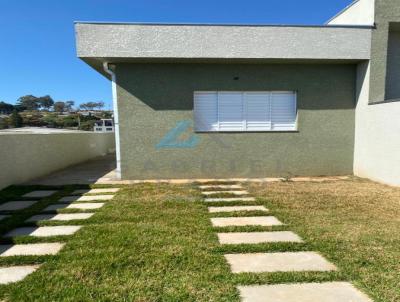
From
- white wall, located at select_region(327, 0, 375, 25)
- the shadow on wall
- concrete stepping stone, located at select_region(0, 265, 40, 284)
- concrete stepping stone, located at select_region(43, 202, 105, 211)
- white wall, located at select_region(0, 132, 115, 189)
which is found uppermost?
white wall, located at select_region(327, 0, 375, 25)

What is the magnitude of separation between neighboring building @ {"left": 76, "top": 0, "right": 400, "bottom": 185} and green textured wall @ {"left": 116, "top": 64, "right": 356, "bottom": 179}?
0.10ft

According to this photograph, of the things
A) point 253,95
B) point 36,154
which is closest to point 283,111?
point 253,95

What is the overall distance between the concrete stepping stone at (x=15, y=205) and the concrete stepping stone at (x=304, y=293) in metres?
5.13

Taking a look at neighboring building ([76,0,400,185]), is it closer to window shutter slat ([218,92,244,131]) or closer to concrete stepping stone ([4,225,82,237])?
window shutter slat ([218,92,244,131])

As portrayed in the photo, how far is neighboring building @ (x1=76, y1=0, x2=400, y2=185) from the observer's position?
25.7ft

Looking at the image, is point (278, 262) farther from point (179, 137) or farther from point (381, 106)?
point (381, 106)

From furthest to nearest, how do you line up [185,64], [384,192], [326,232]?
[185,64] → [384,192] → [326,232]

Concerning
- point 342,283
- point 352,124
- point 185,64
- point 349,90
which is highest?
point 185,64

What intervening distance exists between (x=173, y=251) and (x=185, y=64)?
6148mm

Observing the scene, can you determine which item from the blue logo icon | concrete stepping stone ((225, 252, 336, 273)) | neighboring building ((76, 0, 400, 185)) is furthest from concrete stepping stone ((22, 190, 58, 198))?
concrete stepping stone ((225, 252, 336, 273))

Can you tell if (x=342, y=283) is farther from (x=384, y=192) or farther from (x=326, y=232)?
(x=384, y=192)

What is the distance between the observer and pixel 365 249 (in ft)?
12.0

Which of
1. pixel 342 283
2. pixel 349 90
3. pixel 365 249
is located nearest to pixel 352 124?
pixel 349 90

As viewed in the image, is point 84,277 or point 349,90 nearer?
point 84,277
